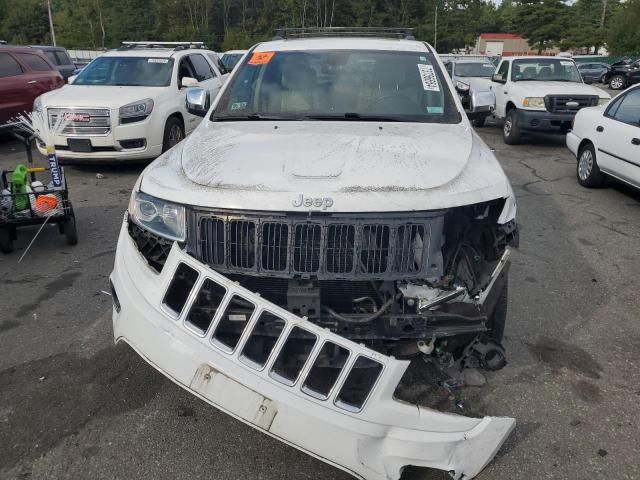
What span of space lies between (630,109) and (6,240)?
7307 millimetres

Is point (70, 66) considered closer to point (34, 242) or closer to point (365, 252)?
point (34, 242)

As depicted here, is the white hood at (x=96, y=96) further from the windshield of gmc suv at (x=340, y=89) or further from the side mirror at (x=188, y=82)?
the windshield of gmc suv at (x=340, y=89)

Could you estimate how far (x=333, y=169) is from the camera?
269 cm

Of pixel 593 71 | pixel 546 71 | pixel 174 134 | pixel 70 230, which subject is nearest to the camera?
pixel 70 230

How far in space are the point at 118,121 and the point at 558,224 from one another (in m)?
6.10

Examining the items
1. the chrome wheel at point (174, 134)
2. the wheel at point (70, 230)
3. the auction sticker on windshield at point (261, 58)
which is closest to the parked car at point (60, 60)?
the chrome wheel at point (174, 134)

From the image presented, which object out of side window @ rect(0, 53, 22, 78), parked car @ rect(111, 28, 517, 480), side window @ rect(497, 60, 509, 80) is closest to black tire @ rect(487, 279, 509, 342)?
parked car @ rect(111, 28, 517, 480)

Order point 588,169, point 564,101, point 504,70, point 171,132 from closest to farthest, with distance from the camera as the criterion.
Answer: point 588,169 → point 171,132 → point 564,101 → point 504,70

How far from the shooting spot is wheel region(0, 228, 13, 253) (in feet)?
17.5

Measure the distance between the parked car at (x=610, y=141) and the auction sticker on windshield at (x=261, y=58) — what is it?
4.70 m

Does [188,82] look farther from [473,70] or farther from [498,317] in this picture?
[473,70]

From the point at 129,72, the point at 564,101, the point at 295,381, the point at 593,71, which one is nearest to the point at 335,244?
the point at 295,381

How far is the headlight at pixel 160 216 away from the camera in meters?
2.65

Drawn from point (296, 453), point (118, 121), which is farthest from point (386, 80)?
point (118, 121)
